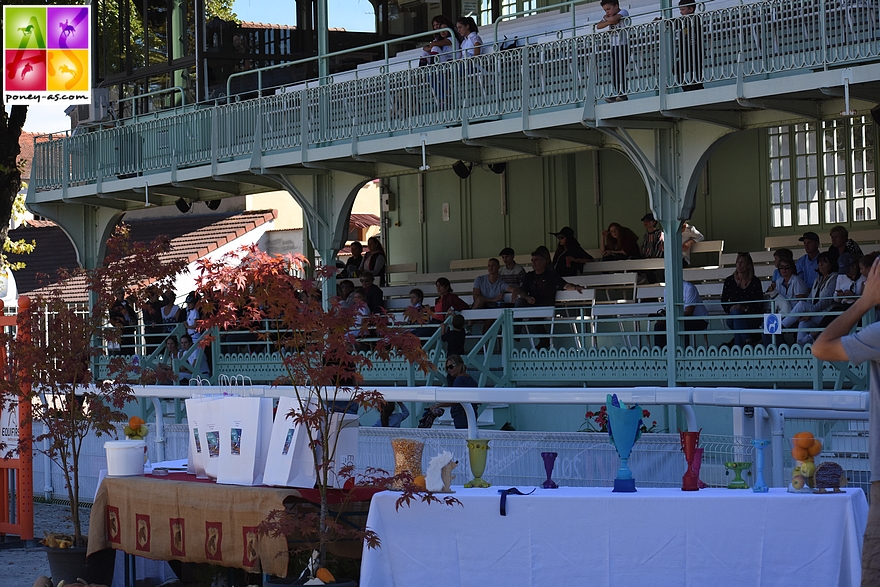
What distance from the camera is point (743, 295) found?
15.0 m

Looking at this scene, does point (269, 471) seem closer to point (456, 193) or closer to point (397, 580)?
point (397, 580)

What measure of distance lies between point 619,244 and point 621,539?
490 inches

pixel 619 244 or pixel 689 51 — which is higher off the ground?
pixel 689 51

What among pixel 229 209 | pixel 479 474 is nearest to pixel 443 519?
pixel 479 474

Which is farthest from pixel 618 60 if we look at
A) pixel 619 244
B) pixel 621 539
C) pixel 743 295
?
pixel 621 539

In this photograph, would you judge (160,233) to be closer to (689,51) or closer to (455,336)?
(455,336)

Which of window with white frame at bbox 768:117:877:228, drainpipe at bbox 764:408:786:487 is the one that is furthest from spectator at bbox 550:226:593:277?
drainpipe at bbox 764:408:786:487

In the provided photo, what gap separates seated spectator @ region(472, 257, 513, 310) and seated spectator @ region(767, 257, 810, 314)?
4.34 metres

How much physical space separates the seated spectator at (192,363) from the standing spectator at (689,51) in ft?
29.4

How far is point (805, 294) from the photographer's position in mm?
14625

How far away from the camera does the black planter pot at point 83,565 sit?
8734 millimetres

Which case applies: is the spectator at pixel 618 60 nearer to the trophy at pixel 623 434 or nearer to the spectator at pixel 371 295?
the spectator at pixel 371 295

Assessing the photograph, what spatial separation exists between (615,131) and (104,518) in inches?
359

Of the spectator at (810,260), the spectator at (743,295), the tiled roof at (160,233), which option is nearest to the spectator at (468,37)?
the spectator at (743,295)
